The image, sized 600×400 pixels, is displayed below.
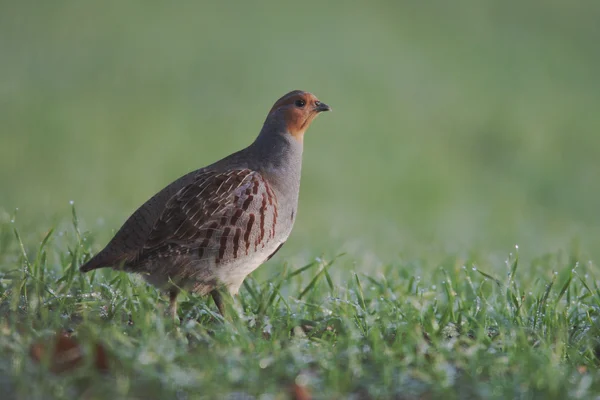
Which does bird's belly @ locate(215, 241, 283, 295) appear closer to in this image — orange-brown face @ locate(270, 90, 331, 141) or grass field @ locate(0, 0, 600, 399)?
grass field @ locate(0, 0, 600, 399)

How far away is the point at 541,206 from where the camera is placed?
28.5ft

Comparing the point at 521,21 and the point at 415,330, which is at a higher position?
the point at 521,21

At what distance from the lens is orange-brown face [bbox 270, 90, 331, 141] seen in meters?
3.61

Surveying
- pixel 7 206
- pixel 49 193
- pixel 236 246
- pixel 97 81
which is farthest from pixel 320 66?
pixel 236 246

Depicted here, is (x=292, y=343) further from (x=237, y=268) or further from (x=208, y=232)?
(x=208, y=232)

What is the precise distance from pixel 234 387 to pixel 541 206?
7048mm

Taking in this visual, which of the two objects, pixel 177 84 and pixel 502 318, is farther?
pixel 177 84

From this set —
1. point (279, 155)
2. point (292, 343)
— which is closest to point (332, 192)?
point (279, 155)

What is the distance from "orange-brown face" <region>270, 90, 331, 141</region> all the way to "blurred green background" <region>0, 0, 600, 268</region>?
5.67ft

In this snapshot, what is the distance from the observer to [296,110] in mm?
3619

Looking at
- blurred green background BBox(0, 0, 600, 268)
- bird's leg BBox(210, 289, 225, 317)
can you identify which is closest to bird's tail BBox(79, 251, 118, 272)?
bird's leg BBox(210, 289, 225, 317)

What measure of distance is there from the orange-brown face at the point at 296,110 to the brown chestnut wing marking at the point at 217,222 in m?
0.47

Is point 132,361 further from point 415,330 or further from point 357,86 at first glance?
point 357,86

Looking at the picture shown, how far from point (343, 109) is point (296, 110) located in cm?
719
